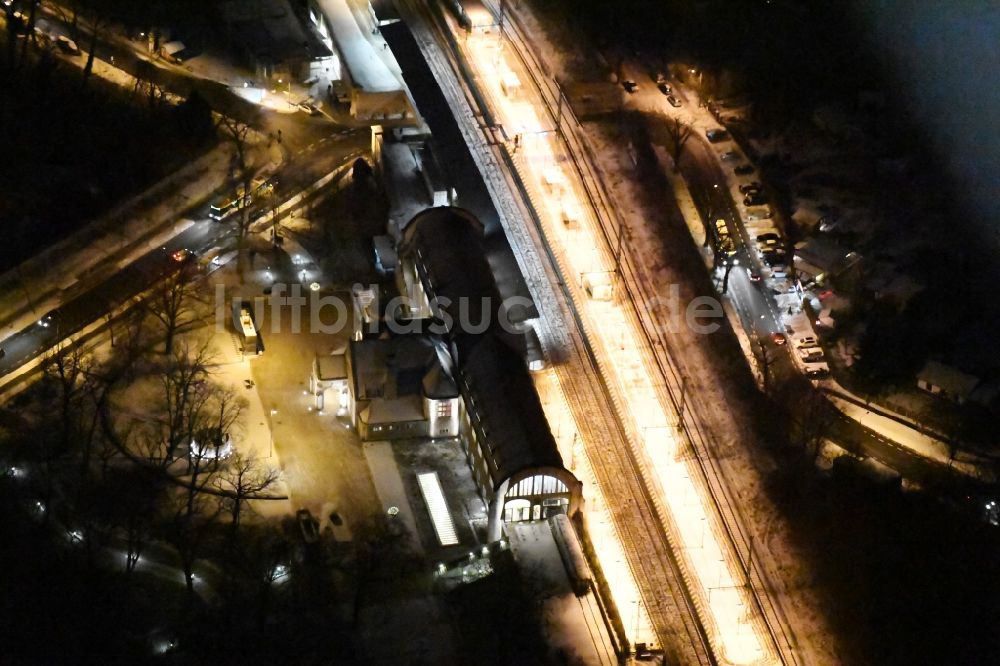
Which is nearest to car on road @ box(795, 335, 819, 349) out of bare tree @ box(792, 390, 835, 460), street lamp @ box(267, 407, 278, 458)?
bare tree @ box(792, 390, 835, 460)

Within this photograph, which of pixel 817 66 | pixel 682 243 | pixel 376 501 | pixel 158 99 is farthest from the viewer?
pixel 817 66

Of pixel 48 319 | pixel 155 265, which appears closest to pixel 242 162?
pixel 155 265

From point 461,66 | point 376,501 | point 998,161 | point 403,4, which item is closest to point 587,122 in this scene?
point 461,66

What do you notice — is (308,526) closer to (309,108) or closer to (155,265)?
(155,265)

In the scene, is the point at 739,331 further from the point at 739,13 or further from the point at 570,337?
the point at 739,13

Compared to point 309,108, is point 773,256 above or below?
below

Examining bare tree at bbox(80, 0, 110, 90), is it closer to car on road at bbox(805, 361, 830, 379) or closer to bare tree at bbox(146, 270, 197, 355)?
bare tree at bbox(146, 270, 197, 355)

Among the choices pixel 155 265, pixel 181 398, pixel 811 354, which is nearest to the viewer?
pixel 181 398
